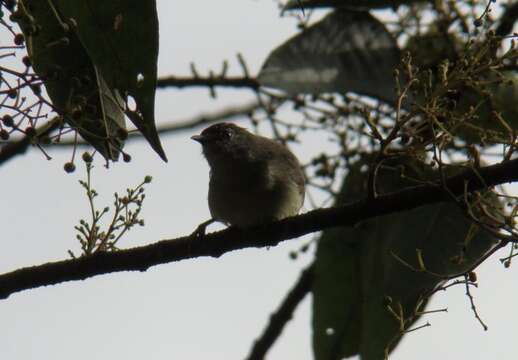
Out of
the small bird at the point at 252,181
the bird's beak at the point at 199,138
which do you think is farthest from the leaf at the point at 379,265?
the bird's beak at the point at 199,138

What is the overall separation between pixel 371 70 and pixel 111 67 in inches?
88.2

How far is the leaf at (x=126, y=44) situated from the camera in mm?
2521

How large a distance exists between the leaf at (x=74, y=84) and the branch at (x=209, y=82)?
1.85 meters

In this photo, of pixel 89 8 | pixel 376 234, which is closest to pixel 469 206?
pixel 89 8

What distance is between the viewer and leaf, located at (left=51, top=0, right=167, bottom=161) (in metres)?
2.52

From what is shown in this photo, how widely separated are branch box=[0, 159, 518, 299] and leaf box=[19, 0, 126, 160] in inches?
16.0

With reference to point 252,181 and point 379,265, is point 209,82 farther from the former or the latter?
point 379,265

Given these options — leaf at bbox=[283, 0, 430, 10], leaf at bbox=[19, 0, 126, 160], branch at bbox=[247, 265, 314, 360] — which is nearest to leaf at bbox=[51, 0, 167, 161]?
leaf at bbox=[19, 0, 126, 160]

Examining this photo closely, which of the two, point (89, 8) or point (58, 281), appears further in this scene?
point (58, 281)

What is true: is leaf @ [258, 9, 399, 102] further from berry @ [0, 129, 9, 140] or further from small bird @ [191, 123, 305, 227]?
berry @ [0, 129, 9, 140]

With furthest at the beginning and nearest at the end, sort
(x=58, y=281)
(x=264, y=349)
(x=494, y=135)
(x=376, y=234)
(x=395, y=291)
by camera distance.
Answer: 1. (x=264, y=349)
2. (x=376, y=234)
3. (x=395, y=291)
4. (x=58, y=281)
5. (x=494, y=135)

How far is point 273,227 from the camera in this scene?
315cm

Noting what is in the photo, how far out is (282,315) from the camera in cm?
506

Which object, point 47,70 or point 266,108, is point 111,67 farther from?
point 266,108
